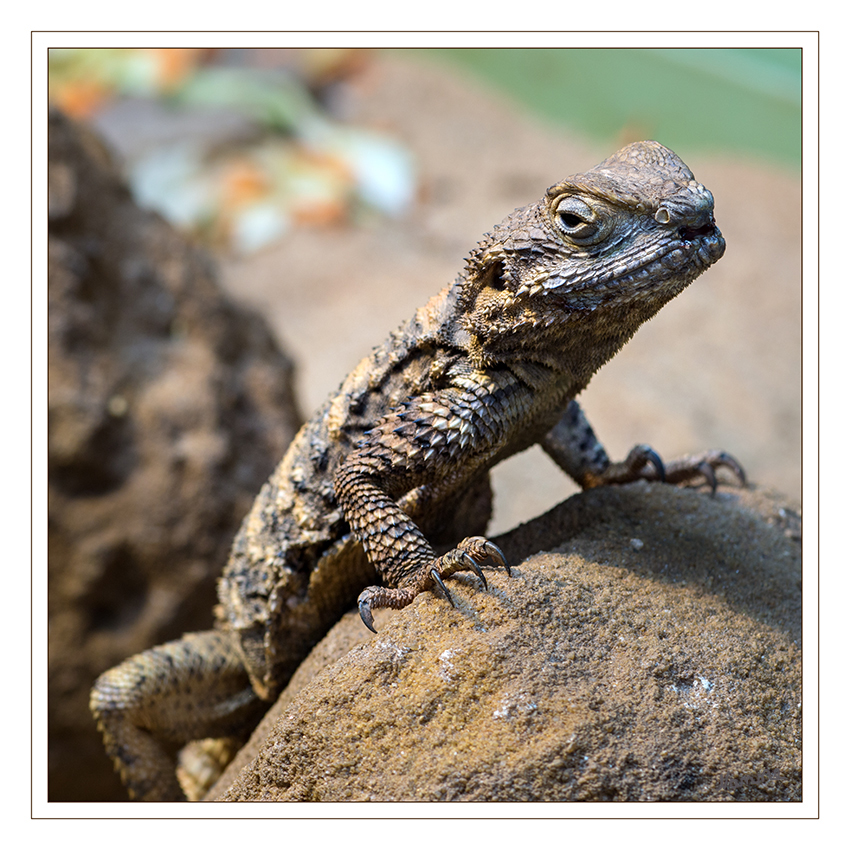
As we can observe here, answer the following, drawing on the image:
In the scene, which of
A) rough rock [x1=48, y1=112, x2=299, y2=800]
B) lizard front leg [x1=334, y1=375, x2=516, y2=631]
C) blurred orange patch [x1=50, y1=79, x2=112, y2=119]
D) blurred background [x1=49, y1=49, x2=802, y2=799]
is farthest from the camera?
blurred orange patch [x1=50, y1=79, x2=112, y2=119]

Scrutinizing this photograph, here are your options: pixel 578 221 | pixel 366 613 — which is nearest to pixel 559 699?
pixel 366 613

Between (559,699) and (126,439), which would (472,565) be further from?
(126,439)

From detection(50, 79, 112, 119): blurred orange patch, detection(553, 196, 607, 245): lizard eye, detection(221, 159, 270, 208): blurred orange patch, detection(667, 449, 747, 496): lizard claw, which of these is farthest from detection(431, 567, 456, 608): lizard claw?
detection(50, 79, 112, 119): blurred orange patch

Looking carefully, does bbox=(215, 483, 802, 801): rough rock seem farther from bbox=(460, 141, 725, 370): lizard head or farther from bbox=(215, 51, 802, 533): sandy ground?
bbox=(215, 51, 802, 533): sandy ground

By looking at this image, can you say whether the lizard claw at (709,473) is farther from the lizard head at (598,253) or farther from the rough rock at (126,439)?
the rough rock at (126,439)
